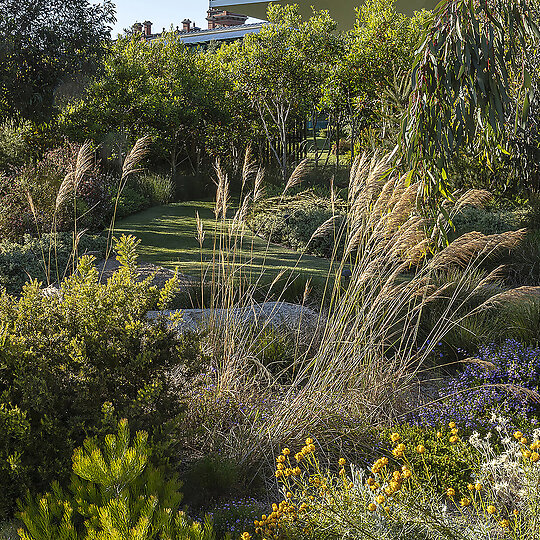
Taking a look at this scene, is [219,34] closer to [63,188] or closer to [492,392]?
[63,188]

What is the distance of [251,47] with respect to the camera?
495 inches

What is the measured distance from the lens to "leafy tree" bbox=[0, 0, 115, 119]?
910cm

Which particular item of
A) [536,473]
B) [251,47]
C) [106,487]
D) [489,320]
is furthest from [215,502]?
[251,47]

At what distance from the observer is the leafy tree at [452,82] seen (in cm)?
352

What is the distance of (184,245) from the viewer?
26.2ft

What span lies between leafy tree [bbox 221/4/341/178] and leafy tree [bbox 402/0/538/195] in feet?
28.8

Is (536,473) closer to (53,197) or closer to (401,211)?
(401,211)

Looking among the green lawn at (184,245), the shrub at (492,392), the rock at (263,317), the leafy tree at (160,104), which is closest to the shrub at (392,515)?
the shrub at (492,392)

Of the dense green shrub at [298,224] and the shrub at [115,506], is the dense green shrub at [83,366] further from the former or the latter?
the dense green shrub at [298,224]

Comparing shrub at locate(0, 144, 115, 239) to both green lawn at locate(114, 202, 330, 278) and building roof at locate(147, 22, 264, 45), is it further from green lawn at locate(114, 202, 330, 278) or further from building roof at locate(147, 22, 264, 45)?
building roof at locate(147, 22, 264, 45)

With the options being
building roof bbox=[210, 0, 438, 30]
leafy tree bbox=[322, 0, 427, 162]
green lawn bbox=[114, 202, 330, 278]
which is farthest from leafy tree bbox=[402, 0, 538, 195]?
building roof bbox=[210, 0, 438, 30]

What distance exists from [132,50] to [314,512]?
47.2 ft

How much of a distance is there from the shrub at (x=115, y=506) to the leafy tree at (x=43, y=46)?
347 inches

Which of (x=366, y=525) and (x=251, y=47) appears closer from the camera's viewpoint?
(x=366, y=525)
